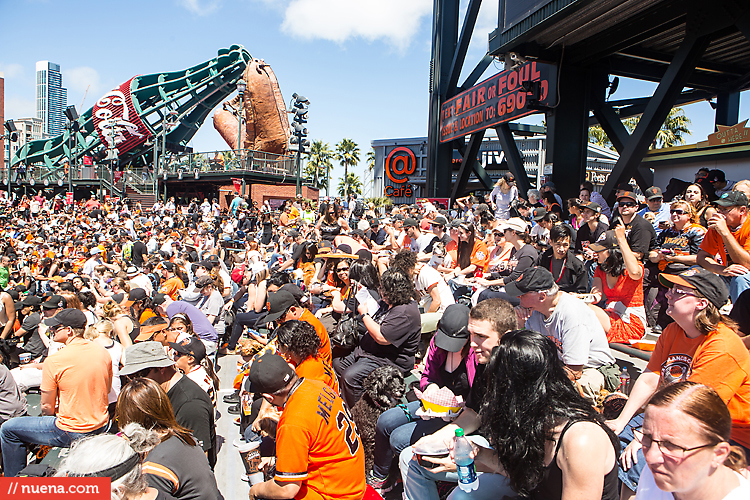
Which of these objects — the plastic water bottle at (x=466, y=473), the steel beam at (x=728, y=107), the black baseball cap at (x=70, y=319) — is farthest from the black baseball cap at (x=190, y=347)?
the steel beam at (x=728, y=107)

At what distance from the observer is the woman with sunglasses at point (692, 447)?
1582mm

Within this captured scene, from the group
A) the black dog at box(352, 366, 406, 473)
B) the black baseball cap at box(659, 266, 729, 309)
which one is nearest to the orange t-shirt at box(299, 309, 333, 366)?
the black dog at box(352, 366, 406, 473)

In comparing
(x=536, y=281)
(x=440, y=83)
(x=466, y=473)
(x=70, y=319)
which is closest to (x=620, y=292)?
(x=536, y=281)

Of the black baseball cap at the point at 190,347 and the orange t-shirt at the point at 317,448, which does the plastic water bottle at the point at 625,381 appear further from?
the black baseball cap at the point at 190,347

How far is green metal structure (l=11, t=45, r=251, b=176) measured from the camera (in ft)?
129

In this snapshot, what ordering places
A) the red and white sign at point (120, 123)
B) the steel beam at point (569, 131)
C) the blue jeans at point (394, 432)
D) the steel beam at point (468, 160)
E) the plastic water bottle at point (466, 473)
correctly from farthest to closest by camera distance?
the red and white sign at point (120, 123) < the steel beam at point (468, 160) < the steel beam at point (569, 131) < the blue jeans at point (394, 432) < the plastic water bottle at point (466, 473)

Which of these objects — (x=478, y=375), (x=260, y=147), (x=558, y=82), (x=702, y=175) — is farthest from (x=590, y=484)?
(x=260, y=147)

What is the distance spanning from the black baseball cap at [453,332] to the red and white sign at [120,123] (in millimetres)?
43047

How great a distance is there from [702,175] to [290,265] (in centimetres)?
765

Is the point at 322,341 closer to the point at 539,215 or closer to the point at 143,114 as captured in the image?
the point at 539,215

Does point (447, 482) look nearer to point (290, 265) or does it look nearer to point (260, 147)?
point (290, 265)

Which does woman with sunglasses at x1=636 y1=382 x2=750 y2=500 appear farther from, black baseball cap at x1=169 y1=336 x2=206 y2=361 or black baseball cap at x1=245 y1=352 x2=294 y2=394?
black baseball cap at x1=169 y1=336 x2=206 y2=361

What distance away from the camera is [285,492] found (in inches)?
99.4

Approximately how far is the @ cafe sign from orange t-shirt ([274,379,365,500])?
35.4 meters
